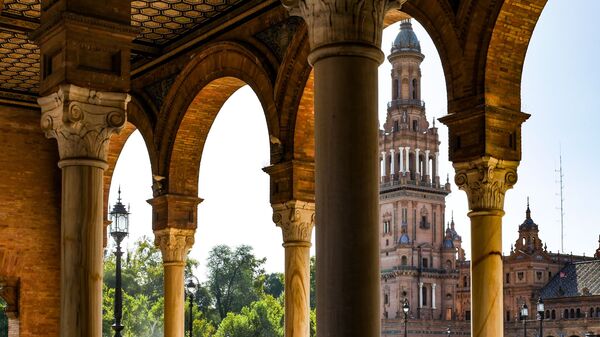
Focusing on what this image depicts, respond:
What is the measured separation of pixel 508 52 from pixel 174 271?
775 cm

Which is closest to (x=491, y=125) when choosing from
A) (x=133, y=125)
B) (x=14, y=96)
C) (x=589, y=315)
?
(x=133, y=125)

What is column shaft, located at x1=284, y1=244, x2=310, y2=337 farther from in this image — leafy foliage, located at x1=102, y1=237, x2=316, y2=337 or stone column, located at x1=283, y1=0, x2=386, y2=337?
leafy foliage, located at x1=102, y1=237, x2=316, y2=337

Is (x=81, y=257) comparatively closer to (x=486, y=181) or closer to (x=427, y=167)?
(x=486, y=181)

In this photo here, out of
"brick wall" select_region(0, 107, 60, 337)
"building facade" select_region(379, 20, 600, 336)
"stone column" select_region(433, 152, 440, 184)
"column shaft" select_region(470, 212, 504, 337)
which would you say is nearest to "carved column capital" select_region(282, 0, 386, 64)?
"column shaft" select_region(470, 212, 504, 337)

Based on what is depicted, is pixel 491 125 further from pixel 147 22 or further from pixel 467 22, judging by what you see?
pixel 147 22

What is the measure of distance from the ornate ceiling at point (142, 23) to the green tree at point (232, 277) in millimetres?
58579

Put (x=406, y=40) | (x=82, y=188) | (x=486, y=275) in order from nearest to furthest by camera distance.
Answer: (x=82, y=188) < (x=486, y=275) < (x=406, y=40)

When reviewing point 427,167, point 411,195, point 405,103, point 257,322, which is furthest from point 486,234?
point 427,167

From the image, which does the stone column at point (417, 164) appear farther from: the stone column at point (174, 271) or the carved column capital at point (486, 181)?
the carved column capital at point (486, 181)

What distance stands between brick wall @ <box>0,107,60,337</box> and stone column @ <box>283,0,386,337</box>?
1392 centimetres

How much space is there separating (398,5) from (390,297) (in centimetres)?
9276

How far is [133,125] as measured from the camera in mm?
20203

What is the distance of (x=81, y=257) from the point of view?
9.01 meters

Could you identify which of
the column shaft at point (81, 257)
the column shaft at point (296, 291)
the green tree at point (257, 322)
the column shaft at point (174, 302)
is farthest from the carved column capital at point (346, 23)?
the green tree at point (257, 322)
